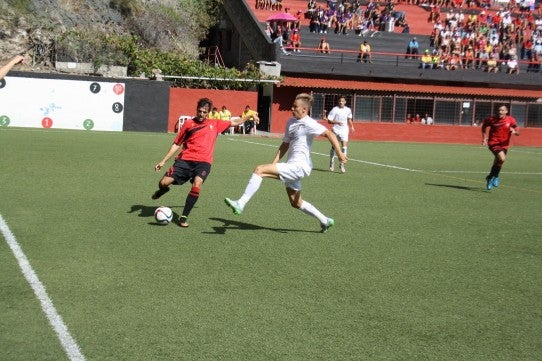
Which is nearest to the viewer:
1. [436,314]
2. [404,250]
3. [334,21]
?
[436,314]

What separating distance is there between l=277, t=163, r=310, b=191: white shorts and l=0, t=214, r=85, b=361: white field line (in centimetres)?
327

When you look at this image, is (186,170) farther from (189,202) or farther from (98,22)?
(98,22)

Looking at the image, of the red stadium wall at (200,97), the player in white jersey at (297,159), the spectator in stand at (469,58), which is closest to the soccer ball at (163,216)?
the player in white jersey at (297,159)

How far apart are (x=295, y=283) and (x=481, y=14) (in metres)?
46.0

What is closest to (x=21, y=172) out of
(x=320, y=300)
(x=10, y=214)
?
(x=10, y=214)

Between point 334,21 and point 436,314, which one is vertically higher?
point 334,21

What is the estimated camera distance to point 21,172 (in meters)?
15.2

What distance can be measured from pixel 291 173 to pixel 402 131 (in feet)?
108

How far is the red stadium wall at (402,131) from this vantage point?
40.5 m

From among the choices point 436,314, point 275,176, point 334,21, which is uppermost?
point 334,21

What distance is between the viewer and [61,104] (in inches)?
1284

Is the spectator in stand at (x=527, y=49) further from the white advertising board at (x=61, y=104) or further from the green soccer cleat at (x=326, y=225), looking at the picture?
the green soccer cleat at (x=326, y=225)

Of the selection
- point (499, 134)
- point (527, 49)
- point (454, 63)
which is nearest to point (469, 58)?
point (454, 63)

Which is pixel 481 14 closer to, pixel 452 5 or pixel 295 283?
pixel 452 5
